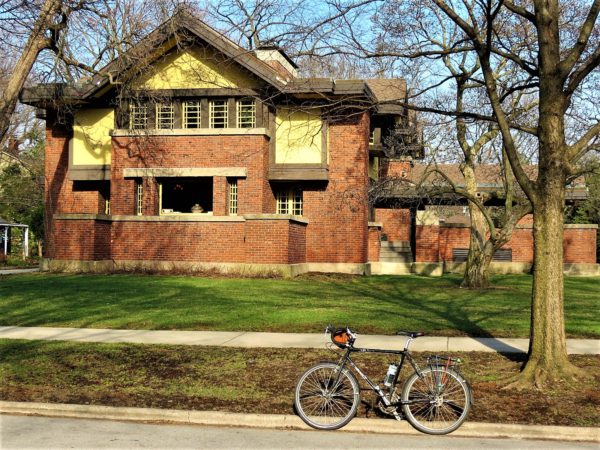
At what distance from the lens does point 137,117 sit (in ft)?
89.6

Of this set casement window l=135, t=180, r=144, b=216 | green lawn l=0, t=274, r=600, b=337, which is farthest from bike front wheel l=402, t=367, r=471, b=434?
casement window l=135, t=180, r=144, b=216

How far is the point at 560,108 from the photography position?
923 cm

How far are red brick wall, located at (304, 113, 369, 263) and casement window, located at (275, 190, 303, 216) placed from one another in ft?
2.21

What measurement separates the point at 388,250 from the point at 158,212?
11.3 m

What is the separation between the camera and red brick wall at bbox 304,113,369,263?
88.1 ft

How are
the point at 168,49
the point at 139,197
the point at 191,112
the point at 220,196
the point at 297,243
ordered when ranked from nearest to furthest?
the point at 297,243 < the point at 220,196 < the point at 168,49 < the point at 191,112 < the point at 139,197

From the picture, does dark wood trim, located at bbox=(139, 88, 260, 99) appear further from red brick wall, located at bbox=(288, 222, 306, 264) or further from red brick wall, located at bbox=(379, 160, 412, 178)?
red brick wall, located at bbox=(379, 160, 412, 178)

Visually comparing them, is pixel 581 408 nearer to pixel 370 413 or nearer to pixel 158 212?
pixel 370 413

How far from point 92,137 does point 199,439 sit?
74.7ft

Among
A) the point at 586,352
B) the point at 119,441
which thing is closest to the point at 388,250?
the point at 586,352

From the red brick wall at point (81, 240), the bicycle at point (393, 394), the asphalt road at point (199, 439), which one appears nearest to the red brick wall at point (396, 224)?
the red brick wall at point (81, 240)

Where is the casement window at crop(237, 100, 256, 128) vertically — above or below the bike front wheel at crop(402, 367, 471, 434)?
above

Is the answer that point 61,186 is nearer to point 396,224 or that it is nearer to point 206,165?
point 206,165

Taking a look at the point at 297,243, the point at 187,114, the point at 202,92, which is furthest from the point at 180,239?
the point at 202,92
